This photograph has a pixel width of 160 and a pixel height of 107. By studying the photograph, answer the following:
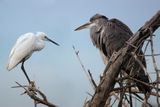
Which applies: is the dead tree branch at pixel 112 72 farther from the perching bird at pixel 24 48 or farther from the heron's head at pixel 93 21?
the perching bird at pixel 24 48

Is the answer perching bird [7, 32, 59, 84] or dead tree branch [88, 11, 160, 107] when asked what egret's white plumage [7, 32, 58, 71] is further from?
dead tree branch [88, 11, 160, 107]

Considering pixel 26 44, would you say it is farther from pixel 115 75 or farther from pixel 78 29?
pixel 115 75

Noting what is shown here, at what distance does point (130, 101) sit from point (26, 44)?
8.87 ft

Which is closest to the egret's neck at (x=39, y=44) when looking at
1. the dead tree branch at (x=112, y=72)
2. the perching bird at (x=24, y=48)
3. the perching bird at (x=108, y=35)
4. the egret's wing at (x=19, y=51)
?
the perching bird at (x=24, y=48)

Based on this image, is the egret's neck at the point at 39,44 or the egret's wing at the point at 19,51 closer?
the egret's wing at the point at 19,51

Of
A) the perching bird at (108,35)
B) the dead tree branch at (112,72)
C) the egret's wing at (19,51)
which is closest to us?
the dead tree branch at (112,72)

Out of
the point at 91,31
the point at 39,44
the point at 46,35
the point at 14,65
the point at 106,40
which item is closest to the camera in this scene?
the point at 106,40

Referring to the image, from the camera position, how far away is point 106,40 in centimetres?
272

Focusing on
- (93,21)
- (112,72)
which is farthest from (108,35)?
(112,72)

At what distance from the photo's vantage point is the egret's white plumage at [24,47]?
11.9ft

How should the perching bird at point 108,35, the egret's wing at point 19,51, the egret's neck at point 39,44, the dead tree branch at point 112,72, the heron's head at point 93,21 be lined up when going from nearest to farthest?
the dead tree branch at point 112,72
the perching bird at point 108,35
the heron's head at point 93,21
the egret's wing at point 19,51
the egret's neck at point 39,44

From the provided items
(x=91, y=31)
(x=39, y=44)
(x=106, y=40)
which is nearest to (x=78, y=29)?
(x=91, y=31)

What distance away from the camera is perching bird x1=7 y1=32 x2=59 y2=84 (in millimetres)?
3639

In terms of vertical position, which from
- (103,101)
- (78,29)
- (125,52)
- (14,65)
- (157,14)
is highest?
(78,29)
